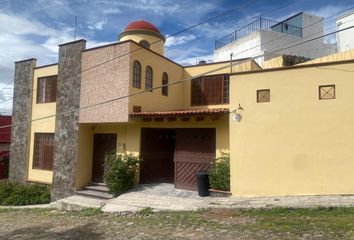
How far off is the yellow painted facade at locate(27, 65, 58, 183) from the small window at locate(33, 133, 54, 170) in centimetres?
25

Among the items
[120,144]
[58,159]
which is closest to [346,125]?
[120,144]

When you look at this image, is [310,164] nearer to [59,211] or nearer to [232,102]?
[232,102]

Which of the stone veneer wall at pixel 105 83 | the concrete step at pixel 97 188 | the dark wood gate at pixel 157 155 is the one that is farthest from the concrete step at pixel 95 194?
the stone veneer wall at pixel 105 83

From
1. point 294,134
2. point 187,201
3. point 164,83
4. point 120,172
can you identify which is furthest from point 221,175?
point 164,83

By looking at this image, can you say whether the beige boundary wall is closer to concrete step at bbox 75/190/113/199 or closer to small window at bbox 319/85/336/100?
small window at bbox 319/85/336/100

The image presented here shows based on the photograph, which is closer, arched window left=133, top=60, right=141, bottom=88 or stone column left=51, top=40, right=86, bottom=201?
arched window left=133, top=60, right=141, bottom=88

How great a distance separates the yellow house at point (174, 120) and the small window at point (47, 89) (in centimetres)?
6

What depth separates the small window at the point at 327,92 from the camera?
10328 millimetres

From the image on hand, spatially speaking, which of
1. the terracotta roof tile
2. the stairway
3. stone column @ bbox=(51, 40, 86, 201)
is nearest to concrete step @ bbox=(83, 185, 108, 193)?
the stairway

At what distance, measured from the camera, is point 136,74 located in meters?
14.5

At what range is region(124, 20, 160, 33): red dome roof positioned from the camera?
20766mm

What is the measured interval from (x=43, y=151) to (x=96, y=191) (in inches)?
193

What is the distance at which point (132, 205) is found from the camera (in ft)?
39.4

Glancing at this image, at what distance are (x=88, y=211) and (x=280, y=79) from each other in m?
9.01
